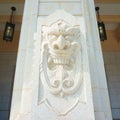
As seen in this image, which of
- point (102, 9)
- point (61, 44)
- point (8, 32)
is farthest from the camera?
point (102, 9)

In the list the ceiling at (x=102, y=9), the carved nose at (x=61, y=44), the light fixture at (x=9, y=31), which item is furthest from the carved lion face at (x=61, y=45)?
the ceiling at (x=102, y=9)

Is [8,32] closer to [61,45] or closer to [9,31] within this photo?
[9,31]

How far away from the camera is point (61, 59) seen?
1163mm

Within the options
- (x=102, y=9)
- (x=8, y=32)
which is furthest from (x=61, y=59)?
(x=102, y=9)

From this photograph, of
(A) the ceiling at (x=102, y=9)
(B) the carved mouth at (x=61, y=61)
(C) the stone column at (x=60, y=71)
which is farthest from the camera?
(A) the ceiling at (x=102, y=9)

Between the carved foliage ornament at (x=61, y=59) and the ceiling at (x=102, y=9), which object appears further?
the ceiling at (x=102, y=9)

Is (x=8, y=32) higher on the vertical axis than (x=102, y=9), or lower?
lower

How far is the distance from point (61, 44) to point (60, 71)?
0.17 metres

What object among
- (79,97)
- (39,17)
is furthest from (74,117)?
(39,17)

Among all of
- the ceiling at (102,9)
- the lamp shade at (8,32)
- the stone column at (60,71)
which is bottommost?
the stone column at (60,71)

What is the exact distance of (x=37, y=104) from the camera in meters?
1.05

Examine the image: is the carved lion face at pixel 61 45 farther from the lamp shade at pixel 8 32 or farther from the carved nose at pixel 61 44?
the lamp shade at pixel 8 32

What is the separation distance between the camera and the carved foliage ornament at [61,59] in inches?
43.3

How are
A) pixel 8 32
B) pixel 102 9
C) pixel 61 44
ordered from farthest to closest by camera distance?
pixel 102 9, pixel 8 32, pixel 61 44
